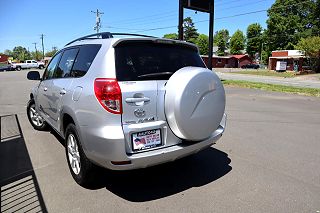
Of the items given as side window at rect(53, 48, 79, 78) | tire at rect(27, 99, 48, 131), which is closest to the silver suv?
side window at rect(53, 48, 79, 78)

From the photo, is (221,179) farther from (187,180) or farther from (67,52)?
(67,52)

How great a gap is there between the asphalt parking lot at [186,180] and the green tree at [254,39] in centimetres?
9149

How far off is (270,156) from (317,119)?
3.89 meters

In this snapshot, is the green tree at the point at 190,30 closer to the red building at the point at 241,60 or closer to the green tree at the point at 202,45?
the green tree at the point at 202,45

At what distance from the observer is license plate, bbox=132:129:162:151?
3195mm

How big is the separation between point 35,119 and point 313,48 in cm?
4883

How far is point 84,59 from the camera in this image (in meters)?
3.80

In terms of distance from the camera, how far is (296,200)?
339cm

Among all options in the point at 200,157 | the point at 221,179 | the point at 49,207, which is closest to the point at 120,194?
the point at 49,207

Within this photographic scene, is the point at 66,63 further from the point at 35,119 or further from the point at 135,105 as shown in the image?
the point at 35,119

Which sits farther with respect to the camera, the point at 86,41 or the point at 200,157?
the point at 200,157

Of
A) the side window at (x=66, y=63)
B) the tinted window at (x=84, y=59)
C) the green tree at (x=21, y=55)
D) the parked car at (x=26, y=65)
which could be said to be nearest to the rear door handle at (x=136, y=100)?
the tinted window at (x=84, y=59)

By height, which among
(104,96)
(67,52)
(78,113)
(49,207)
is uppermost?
(67,52)

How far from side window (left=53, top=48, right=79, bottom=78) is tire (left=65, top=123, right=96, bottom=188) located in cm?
95
